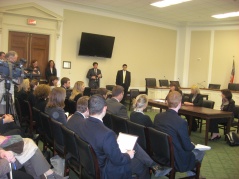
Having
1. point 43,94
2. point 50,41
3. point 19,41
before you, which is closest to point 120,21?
point 50,41

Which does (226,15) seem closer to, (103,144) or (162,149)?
(162,149)

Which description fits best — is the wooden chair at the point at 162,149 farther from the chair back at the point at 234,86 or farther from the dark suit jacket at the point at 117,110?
the chair back at the point at 234,86

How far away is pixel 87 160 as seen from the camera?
2.43 m

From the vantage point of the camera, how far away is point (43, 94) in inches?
173

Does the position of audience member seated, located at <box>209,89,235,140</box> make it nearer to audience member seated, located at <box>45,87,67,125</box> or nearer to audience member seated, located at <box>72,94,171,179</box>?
audience member seated, located at <box>45,87,67,125</box>

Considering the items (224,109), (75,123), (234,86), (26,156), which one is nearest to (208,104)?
(224,109)

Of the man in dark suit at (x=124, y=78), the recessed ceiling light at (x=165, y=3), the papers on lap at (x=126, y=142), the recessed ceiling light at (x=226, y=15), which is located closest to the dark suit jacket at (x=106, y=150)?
the papers on lap at (x=126, y=142)

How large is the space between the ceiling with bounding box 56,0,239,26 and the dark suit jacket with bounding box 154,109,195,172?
621cm

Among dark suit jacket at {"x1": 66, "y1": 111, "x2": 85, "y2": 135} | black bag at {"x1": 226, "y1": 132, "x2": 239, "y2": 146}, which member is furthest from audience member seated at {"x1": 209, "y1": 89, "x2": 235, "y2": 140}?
dark suit jacket at {"x1": 66, "y1": 111, "x2": 85, "y2": 135}

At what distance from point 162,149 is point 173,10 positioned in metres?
7.68

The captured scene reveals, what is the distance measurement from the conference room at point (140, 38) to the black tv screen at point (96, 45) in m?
0.19

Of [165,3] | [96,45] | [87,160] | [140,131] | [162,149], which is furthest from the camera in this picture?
[96,45]

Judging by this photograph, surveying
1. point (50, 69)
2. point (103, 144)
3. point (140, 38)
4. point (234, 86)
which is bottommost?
point (103, 144)

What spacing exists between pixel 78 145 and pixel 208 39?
34.8 feet
